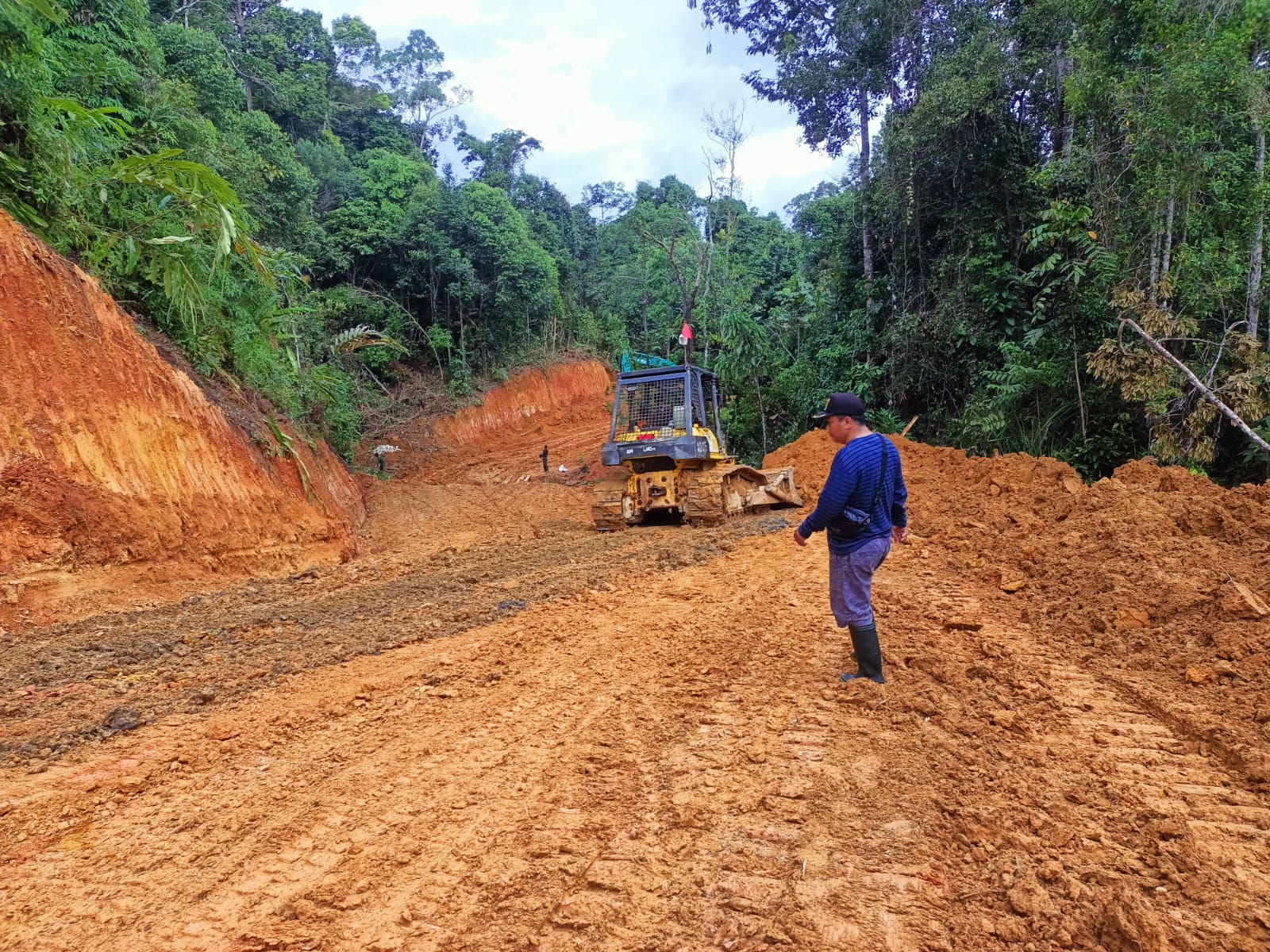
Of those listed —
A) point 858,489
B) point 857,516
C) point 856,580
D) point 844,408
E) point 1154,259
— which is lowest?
point 856,580

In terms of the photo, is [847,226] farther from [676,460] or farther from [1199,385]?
[1199,385]

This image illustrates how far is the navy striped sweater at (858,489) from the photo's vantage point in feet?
12.8

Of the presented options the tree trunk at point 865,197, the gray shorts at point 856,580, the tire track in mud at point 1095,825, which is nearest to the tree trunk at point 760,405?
the tree trunk at point 865,197

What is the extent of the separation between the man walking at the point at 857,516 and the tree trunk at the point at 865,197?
14.8 metres

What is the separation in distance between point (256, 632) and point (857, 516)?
198 inches

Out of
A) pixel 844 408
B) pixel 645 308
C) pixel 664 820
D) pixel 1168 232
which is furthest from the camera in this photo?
pixel 645 308

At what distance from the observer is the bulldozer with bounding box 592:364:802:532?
11281mm

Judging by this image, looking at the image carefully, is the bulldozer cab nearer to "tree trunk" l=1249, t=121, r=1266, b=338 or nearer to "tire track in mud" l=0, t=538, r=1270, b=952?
"tire track in mud" l=0, t=538, r=1270, b=952

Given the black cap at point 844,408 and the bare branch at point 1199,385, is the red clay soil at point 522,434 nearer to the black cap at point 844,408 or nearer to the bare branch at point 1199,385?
the bare branch at point 1199,385

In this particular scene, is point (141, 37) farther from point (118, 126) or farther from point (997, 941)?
point (997, 941)

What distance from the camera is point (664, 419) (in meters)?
11.9

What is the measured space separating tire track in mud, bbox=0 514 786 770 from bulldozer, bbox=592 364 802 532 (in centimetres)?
174

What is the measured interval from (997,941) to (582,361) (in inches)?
1123

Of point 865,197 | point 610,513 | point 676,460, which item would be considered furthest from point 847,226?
point 610,513
